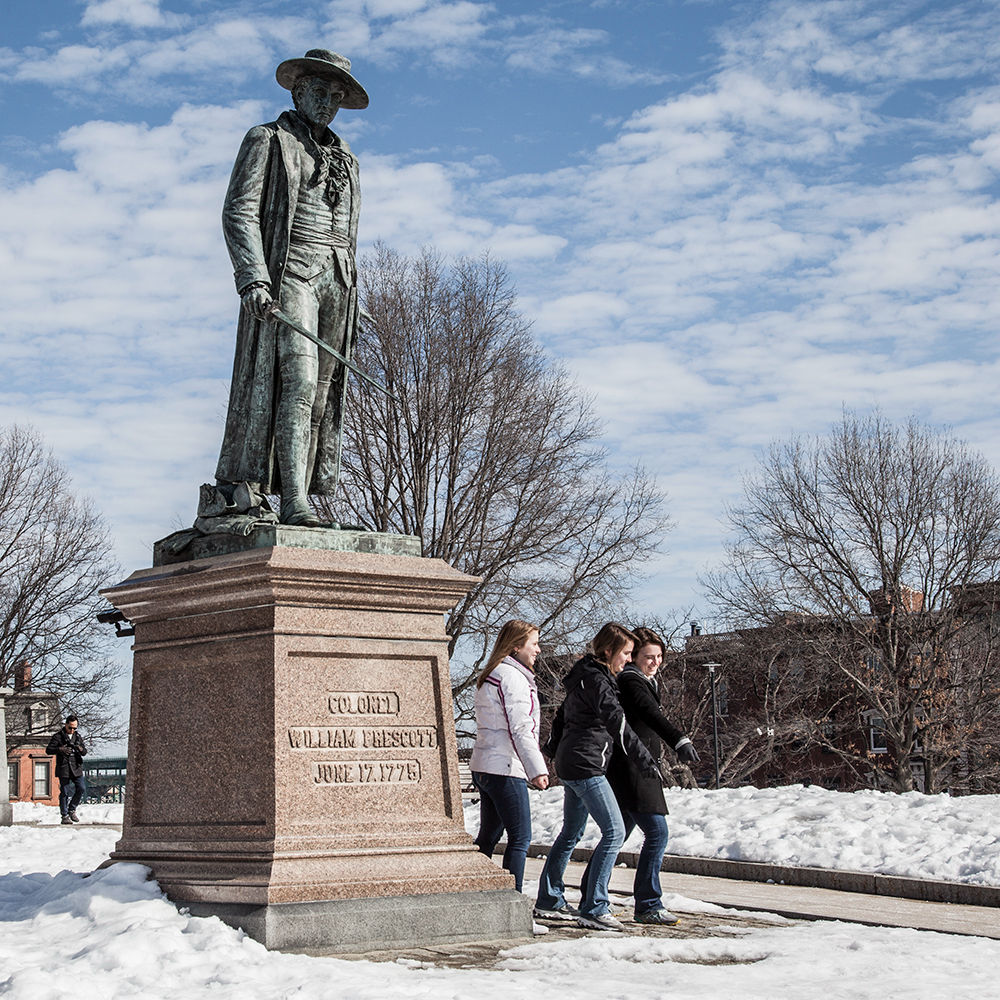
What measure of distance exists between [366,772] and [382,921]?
794 millimetres

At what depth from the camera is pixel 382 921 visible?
618cm

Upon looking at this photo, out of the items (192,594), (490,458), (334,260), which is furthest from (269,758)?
(490,458)

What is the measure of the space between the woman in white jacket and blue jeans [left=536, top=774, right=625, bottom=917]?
0.18 metres

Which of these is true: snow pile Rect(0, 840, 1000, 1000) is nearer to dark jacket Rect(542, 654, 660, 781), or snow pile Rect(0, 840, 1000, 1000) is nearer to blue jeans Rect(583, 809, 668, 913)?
blue jeans Rect(583, 809, 668, 913)

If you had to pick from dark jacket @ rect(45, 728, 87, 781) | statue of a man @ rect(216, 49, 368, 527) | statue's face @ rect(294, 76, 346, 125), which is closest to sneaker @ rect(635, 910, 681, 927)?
statue of a man @ rect(216, 49, 368, 527)

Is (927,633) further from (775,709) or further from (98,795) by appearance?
(98,795)

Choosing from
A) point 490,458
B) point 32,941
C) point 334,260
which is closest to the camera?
point 32,941

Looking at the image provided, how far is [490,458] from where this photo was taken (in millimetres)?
30250

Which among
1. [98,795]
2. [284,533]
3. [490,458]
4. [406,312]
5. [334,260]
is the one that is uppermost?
[406,312]

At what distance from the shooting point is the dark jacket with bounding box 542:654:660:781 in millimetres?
7457

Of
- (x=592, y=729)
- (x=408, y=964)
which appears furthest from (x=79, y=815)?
(x=408, y=964)

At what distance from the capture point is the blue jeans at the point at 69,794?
20.7m

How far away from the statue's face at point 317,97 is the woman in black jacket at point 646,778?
143 inches

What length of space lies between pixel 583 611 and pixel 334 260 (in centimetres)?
2308
